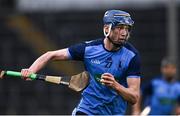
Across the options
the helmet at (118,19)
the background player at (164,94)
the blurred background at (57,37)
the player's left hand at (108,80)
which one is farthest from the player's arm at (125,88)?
the blurred background at (57,37)

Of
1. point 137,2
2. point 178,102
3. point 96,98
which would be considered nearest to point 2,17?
point 137,2

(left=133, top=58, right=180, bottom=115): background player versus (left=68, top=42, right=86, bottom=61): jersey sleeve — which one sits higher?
(left=68, top=42, right=86, bottom=61): jersey sleeve

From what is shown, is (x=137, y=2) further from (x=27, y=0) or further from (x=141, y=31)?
(x=27, y=0)

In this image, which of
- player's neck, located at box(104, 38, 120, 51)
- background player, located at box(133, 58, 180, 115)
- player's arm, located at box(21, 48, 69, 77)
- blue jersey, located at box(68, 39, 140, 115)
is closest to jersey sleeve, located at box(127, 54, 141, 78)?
blue jersey, located at box(68, 39, 140, 115)

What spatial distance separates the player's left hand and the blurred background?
11400 mm

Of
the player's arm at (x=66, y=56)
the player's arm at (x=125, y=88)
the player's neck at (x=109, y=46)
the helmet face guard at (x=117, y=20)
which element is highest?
the helmet face guard at (x=117, y=20)

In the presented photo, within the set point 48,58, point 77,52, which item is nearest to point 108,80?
point 77,52

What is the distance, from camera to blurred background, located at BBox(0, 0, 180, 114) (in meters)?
21.6

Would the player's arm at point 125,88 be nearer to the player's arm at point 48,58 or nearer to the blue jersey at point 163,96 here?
the player's arm at point 48,58

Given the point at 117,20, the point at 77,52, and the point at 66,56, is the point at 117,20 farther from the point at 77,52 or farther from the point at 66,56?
the point at 66,56

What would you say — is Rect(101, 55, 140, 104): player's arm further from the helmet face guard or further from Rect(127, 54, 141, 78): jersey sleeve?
the helmet face guard

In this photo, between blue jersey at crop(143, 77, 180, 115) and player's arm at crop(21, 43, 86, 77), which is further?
blue jersey at crop(143, 77, 180, 115)

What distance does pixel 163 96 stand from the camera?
54.5 feet

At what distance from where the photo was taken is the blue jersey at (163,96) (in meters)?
16.5
